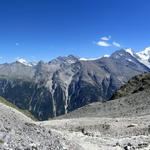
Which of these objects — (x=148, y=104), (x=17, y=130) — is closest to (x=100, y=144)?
(x=17, y=130)

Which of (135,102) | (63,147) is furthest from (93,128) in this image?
(135,102)

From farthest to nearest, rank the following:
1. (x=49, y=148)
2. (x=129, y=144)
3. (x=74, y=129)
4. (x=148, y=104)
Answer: (x=148, y=104) → (x=74, y=129) → (x=129, y=144) → (x=49, y=148)

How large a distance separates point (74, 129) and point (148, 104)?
133ft

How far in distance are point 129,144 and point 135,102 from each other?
6402cm

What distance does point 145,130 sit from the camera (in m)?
49.2

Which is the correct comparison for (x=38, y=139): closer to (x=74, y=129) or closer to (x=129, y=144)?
(x=129, y=144)

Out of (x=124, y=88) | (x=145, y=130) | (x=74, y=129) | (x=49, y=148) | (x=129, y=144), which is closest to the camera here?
(x=49, y=148)

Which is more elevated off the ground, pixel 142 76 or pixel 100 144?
pixel 142 76

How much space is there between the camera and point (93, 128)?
5484cm

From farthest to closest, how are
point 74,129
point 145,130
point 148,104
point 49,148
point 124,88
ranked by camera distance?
1. point 124,88
2. point 148,104
3. point 74,129
4. point 145,130
5. point 49,148

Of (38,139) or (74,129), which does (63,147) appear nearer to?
(38,139)

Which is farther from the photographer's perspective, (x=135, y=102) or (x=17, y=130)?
(x=135, y=102)

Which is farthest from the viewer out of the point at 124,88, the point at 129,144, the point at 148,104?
the point at 124,88

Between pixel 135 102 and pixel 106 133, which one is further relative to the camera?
pixel 135 102
